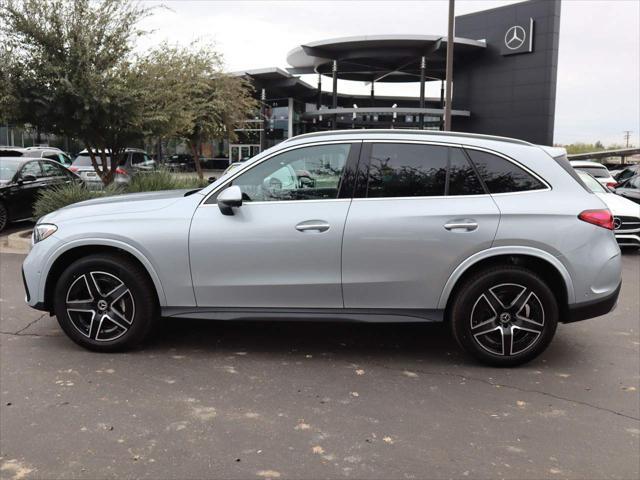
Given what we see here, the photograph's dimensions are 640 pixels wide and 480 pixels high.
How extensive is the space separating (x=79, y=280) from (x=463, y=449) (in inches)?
121

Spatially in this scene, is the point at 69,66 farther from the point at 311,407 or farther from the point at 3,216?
the point at 311,407

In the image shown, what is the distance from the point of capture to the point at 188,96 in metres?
15.0

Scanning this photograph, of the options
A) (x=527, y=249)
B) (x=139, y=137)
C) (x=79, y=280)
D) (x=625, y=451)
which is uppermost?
(x=139, y=137)

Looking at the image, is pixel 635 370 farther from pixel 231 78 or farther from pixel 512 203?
pixel 231 78

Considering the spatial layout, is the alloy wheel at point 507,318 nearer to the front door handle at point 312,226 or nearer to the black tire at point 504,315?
the black tire at point 504,315

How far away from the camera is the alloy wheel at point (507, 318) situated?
13.7ft

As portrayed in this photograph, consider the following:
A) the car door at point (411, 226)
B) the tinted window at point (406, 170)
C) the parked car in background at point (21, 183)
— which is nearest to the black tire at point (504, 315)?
the car door at point (411, 226)

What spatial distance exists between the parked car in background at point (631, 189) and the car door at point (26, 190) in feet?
40.6

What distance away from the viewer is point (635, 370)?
4418 millimetres

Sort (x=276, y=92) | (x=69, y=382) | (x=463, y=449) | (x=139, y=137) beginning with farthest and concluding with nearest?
(x=276, y=92)
(x=139, y=137)
(x=69, y=382)
(x=463, y=449)

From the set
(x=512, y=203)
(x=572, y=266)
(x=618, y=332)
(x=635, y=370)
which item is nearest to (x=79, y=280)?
(x=512, y=203)

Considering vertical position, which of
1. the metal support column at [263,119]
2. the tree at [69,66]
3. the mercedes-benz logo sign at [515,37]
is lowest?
the tree at [69,66]

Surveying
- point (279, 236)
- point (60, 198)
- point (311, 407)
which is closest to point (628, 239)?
point (279, 236)

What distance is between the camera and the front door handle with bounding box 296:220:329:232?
165 inches
